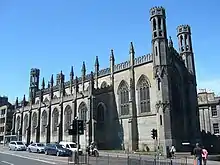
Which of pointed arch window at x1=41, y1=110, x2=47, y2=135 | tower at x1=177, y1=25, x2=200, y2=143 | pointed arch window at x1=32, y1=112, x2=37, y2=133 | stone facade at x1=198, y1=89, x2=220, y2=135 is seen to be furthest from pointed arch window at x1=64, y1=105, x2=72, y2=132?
stone facade at x1=198, y1=89, x2=220, y2=135

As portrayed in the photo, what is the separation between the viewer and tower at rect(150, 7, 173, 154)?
38.1 m

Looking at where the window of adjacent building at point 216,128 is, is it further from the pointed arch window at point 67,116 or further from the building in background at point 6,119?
the building in background at point 6,119

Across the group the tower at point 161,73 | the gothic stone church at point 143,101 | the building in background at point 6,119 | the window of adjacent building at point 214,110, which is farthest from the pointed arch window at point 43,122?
the window of adjacent building at point 214,110

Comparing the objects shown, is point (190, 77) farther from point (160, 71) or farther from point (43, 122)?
point (43, 122)

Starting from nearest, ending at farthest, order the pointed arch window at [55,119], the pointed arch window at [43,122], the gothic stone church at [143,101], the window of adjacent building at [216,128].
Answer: the gothic stone church at [143,101] < the window of adjacent building at [216,128] < the pointed arch window at [55,119] < the pointed arch window at [43,122]

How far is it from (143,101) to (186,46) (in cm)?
1559

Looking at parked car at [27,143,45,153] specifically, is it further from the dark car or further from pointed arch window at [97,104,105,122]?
pointed arch window at [97,104,105,122]

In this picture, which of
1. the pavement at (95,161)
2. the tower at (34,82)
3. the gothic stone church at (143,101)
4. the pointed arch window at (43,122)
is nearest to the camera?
the pavement at (95,161)

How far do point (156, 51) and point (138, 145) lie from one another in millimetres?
14992

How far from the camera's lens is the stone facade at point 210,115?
54406 mm

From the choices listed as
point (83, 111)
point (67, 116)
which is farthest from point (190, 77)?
point (67, 116)

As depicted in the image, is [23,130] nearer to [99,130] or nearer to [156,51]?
[99,130]

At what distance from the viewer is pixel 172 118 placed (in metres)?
39.2

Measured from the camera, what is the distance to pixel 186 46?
51594mm
